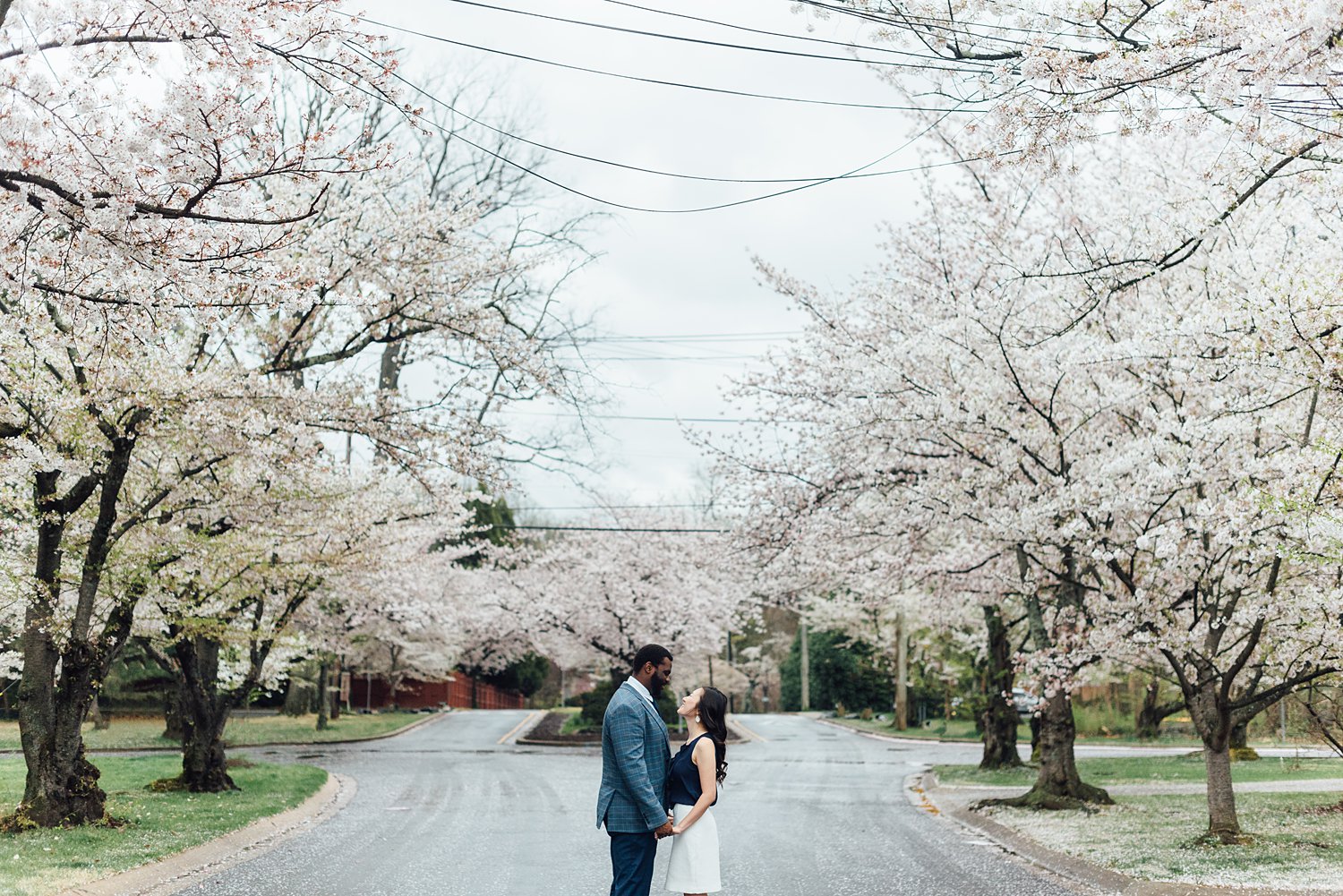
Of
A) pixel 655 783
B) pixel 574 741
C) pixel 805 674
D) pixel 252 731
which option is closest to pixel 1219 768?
pixel 655 783

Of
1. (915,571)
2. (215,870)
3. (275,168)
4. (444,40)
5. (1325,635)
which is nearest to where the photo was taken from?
(275,168)

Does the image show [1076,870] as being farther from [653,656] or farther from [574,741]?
[574,741]

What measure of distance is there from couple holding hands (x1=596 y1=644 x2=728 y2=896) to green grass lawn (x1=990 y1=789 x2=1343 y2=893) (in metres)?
5.01

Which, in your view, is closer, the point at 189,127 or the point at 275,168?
the point at 189,127

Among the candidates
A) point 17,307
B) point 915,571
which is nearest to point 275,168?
point 17,307

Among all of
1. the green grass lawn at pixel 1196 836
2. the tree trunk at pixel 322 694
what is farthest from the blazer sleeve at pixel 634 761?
the tree trunk at pixel 322 694

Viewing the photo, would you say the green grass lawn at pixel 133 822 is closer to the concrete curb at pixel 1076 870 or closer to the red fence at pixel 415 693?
the concrete curb at pixel 1076 870

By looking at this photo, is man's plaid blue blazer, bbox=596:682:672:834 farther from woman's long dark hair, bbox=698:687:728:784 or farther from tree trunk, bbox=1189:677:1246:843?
tree trunk, bbox=1189:677:1246:843

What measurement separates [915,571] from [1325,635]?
6.74 metres

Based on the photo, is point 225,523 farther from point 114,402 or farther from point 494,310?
point 494,310

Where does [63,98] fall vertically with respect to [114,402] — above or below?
above

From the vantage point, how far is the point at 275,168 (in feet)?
22.3

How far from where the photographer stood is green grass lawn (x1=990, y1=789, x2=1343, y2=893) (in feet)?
30.7

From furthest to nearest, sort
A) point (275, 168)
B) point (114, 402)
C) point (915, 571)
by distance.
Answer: point (915, 571), point (114, 402), point (275, 168)
